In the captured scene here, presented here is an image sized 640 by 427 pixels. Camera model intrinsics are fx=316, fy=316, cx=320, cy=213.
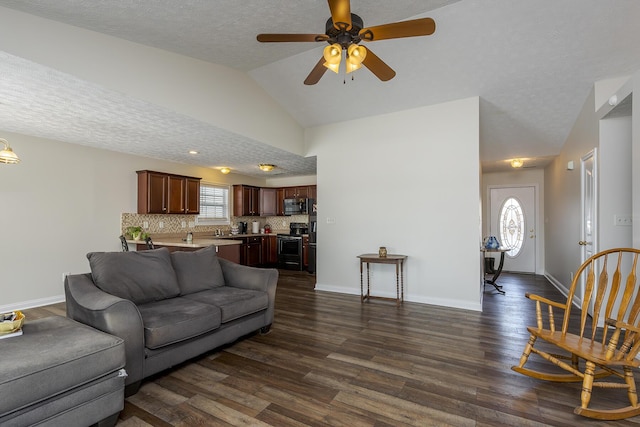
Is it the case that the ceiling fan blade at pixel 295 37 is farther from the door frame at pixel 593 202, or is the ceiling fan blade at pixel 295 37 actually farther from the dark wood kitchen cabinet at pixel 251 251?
the dark wood kitchen cabinet at pixel 251 251

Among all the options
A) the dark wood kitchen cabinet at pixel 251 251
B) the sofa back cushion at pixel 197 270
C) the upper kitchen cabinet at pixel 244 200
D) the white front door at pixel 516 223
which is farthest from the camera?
the upper kitchen cabinet at pixel 244 200

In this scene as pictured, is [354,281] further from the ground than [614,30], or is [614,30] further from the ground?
[614,30]

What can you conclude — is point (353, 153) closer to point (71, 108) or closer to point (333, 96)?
point (333, 96)

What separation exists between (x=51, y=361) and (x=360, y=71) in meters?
4.16

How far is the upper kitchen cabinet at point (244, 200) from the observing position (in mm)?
7895

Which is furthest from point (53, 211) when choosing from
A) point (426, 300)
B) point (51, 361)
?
point (426, 300)

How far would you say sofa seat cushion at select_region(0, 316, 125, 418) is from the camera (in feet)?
4.97

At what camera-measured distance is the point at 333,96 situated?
4.78m

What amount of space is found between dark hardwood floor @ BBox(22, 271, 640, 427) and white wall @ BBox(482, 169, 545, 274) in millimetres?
4154

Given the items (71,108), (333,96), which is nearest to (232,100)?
(333,96)

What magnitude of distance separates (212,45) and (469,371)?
13.3ft

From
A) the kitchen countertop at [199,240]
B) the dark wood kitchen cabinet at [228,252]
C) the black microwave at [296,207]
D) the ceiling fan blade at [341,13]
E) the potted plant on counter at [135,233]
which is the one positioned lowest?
the dark wood kitchen cabinet at [228,252]

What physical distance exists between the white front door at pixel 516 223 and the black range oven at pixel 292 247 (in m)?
4.62

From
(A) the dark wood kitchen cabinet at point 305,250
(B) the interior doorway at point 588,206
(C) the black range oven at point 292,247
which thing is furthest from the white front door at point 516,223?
(C) the black range oven at point 292,247
